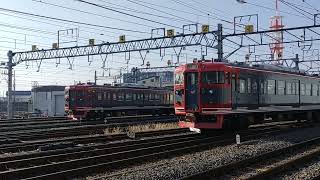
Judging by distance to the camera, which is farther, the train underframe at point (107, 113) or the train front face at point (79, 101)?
the train underframe at point (107, 113)

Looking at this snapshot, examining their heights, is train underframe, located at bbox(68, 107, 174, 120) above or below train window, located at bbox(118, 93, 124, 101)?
below

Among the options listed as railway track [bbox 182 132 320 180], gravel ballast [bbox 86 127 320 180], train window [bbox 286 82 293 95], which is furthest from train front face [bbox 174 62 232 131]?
train window [bbox 286 82 293 95]

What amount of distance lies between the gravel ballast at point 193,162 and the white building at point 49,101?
47573 mm

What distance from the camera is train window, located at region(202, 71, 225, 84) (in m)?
20.2

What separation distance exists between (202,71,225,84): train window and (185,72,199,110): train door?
15.8 inches

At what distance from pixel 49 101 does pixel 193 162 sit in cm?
5486

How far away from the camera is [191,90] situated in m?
20.8

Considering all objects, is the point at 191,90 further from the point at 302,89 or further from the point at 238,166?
the point at 302,89

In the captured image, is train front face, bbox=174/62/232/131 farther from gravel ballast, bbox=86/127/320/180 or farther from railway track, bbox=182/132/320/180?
railway track, bbox=182/132/320/180

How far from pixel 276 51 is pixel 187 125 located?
125 ft

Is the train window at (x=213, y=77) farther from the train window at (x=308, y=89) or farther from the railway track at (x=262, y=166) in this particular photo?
the train window at (x=308, y=89)

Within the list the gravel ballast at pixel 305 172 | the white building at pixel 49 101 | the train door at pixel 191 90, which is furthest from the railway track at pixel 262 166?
the white building at pixel 49 101

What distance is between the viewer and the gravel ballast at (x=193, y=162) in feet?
36.1

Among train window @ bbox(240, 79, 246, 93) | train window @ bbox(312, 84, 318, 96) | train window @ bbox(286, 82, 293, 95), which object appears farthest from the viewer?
train window @ bbox(312, 84, 318, 96)
